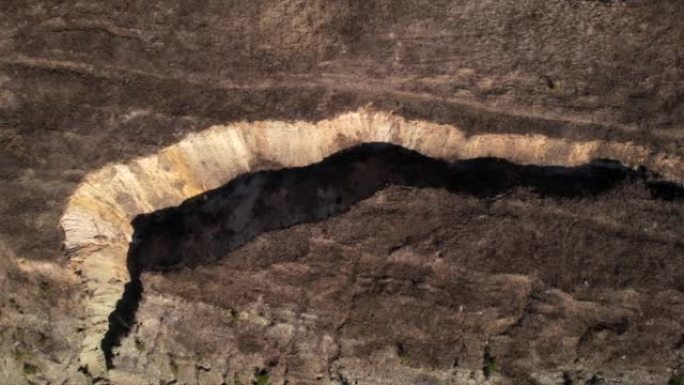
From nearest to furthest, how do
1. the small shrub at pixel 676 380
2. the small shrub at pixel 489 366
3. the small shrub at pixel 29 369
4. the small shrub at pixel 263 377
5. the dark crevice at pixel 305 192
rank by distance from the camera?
1. the small shrub at pixel 676 380
2. the small shrub at pixel 489 366
3. the small shrub at pixel 263 377
4. the small shrub at pixel 29 369
5. the dark crevice at pixel 305 192

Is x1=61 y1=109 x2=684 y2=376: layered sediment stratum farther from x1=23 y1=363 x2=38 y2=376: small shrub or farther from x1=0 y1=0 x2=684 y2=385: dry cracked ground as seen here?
x1=23 y1=363 x2=38 y2=376: small shrub

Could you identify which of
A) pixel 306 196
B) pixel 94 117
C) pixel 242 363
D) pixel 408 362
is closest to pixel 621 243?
pixel 408 362

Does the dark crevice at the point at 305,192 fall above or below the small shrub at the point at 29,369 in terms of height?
above

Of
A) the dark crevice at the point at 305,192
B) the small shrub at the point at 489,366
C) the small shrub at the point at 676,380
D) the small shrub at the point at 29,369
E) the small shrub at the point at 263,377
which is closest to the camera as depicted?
the small shrub at the point at 676,380

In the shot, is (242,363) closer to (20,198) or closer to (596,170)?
(20,198)

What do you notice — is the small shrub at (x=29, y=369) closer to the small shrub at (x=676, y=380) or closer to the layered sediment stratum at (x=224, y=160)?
the layered sediment stratum at (x=224, y=160)

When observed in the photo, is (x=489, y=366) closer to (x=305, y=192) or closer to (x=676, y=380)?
(x=676, y=380)

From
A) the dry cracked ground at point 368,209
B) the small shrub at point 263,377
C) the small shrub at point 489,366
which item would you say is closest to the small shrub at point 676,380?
the dry cracked ground at point 368,209
